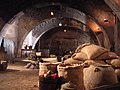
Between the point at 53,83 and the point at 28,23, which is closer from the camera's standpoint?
the point at 53,83

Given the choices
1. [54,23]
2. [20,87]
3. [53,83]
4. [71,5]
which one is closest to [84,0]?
[71,5]

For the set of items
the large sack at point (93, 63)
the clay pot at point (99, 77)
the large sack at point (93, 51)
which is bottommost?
the clay pot at point (99, 77)

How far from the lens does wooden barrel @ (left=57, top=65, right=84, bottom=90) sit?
261 inches

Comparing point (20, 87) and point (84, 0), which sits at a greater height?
point (84, 0)

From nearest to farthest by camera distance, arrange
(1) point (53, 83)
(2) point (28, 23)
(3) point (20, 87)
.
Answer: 1. (1) point (53, 83)
2. (3) point (20, 87)
3. (2) point (28, 23)

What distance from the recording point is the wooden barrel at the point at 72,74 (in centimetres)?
662

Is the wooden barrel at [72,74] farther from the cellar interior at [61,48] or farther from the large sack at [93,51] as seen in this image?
the large sack at [93,51]

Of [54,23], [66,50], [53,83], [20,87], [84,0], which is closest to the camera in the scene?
Result: [53,83]

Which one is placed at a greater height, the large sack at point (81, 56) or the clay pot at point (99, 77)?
the large sack at point (81, 56)

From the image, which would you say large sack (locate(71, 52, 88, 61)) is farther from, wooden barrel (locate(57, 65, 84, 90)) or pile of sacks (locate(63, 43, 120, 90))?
wooden barrel (locate(57, 65, 84, 90))

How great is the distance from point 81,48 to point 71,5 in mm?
8140

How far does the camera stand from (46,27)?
2920cm

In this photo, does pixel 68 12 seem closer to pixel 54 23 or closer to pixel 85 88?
pixel 54 23

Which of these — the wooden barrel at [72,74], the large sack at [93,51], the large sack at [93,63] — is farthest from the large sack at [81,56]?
the wooden barrel at [72,74]
